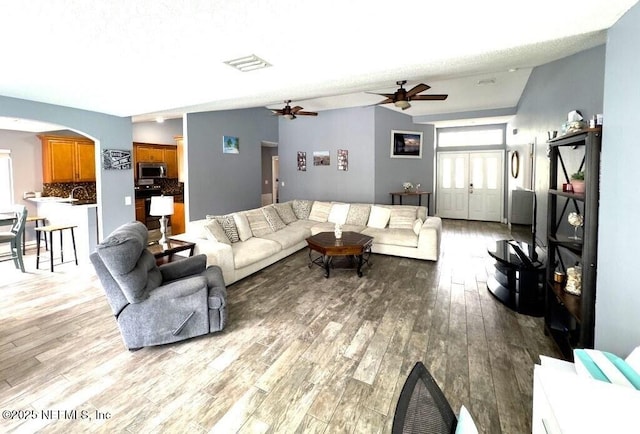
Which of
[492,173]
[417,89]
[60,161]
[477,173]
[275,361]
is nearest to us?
[275,361]

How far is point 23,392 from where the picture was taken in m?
2.10

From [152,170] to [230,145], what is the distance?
7.23ft

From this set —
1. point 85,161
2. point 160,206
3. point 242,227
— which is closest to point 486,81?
point 242,227

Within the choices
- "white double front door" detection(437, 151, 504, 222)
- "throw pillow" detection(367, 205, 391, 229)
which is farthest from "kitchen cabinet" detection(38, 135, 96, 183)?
"white double front door" detection(437, 151, 504, 222)

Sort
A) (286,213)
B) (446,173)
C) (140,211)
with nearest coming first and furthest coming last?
(286,213), (140,211), (446,173)

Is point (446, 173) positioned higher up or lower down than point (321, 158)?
lower down

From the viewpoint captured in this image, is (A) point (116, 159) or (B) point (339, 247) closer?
(B) point (339, 247)

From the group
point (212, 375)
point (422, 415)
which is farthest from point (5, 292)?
point (422, 415)

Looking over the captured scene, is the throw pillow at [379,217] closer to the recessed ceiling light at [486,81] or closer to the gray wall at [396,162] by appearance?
the gray wall at [396,162]

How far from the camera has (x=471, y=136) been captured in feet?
30.0

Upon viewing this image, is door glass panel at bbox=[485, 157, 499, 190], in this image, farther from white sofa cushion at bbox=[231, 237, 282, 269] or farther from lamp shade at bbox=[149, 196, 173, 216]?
lamp shade at bbox=[149, 196, 173, 216]

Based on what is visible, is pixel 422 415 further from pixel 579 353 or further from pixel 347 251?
pixel 347 251

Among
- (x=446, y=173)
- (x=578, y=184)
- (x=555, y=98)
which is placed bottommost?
Answer: (x=578, y=184)

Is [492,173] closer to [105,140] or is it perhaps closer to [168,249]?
[168,249]
